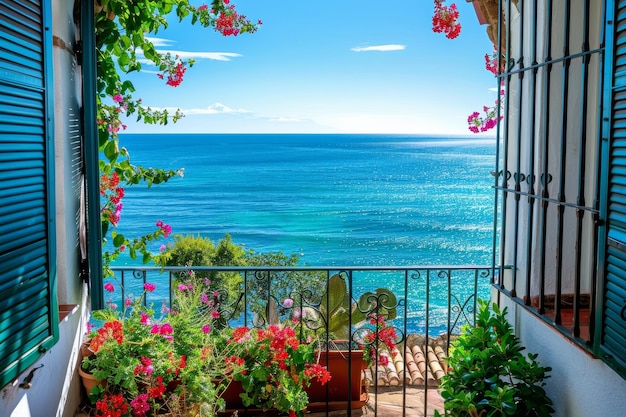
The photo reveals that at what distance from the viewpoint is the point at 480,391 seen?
8.33 feet

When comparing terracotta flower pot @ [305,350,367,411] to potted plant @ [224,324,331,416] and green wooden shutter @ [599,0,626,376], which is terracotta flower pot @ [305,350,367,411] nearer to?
potted plant @ [224,324,331,416]

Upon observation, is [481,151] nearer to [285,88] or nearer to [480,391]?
[285,88]

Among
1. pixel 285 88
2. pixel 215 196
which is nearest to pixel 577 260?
pixel 215 196

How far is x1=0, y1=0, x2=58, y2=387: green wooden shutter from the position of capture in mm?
1787

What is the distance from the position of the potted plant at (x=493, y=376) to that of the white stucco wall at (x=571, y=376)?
0.17ft

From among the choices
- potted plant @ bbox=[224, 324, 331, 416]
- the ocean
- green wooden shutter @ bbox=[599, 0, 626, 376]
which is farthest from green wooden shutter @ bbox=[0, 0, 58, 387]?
the ocean

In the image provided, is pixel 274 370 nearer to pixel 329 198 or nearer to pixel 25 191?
pixel 25 191

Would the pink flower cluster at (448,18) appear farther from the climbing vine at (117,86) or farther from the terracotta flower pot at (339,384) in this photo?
the terracotta flower pot at (339,384)

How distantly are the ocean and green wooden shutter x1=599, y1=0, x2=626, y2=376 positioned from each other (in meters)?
26.7

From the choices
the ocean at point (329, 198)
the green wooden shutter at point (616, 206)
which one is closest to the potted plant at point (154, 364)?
the green wooden shutter at point (616, 206)

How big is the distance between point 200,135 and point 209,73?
13.5 meters

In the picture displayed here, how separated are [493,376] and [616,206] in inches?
37.9

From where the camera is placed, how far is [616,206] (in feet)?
6.03

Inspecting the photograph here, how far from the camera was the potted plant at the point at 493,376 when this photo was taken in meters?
2.40
